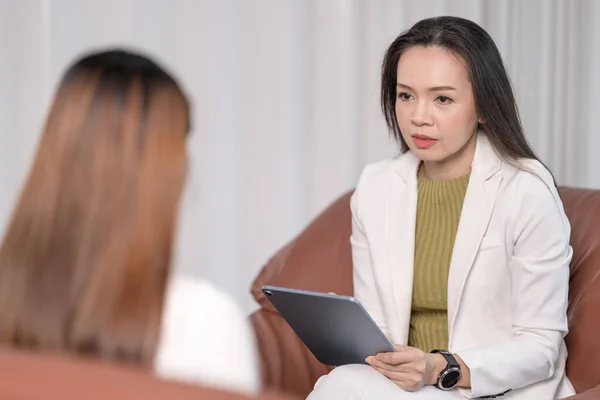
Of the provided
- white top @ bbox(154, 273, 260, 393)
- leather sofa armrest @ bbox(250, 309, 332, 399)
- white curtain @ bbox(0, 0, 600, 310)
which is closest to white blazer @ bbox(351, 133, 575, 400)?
leather sofa armrest @ bbox(250, 309, 332, 399)

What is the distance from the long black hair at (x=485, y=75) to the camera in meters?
2.08

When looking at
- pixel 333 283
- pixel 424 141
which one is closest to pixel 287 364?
pixel 333 283

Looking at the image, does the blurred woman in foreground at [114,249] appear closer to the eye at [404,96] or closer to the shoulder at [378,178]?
the eye at [404,96]

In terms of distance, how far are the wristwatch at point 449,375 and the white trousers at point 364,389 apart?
1 cm

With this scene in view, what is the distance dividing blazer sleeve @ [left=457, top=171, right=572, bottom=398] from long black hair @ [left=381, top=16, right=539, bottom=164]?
100 millimetres

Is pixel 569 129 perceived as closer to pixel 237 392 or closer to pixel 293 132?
pixel 293 132

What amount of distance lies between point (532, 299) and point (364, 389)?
397 mm

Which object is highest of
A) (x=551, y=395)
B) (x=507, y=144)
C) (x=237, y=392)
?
(x=507, y=144)

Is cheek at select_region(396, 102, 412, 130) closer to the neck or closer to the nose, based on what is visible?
the nose

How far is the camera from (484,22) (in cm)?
369

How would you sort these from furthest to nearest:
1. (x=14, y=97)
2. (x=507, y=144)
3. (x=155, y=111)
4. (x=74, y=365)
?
(x=14, y=97)
(x=507, y=144)
(x=155, y=111)
(x=74, y=365)

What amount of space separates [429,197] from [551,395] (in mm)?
504

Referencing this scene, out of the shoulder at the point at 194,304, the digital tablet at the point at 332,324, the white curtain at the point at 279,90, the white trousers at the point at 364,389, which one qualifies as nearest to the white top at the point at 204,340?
the shoulder at the point at 194,304

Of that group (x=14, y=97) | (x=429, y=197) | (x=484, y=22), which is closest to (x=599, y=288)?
(x=429, y=197)
